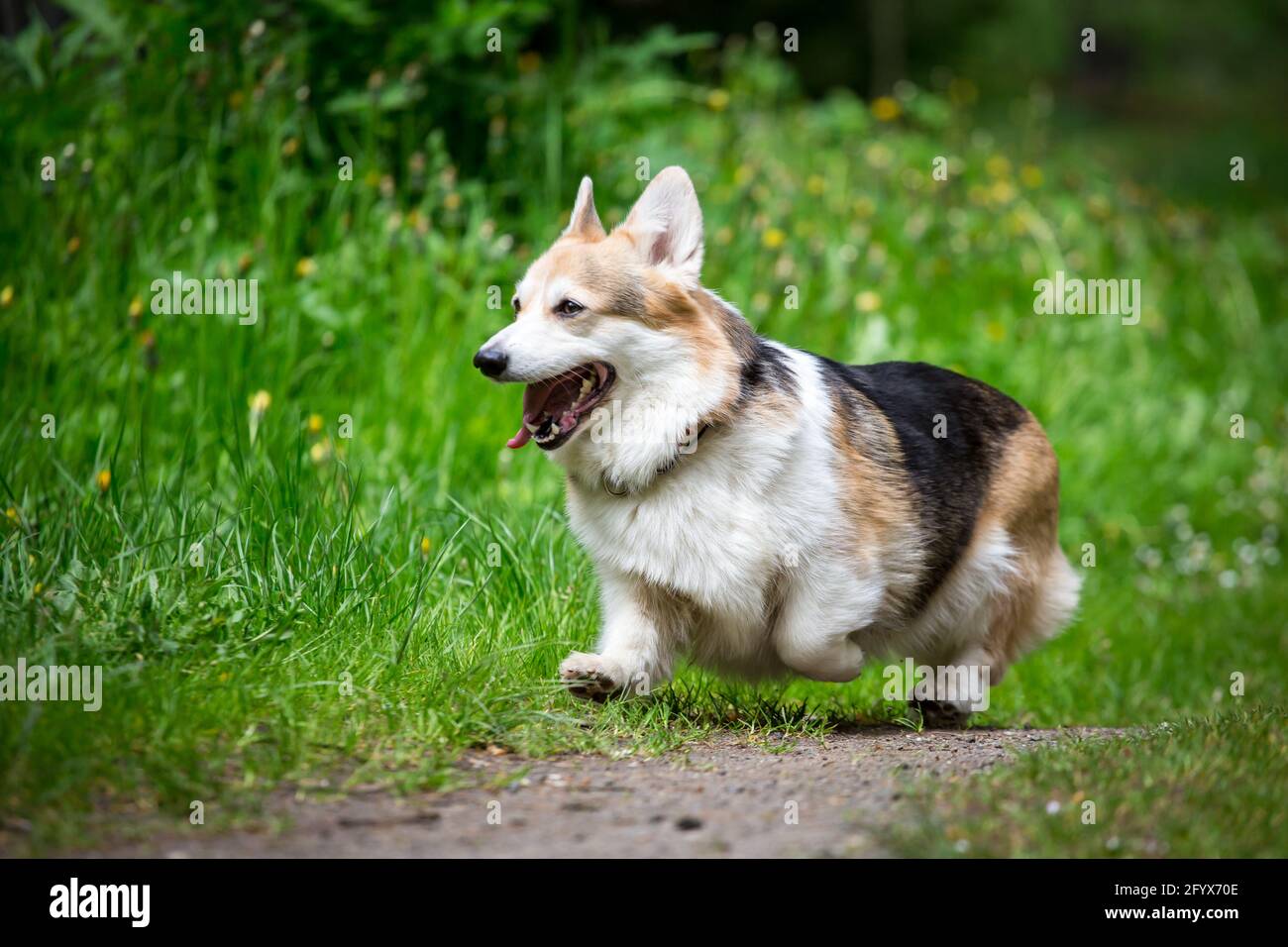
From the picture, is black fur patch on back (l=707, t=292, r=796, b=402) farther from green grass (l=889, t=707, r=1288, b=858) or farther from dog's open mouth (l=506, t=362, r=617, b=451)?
green grass (l=889, t=707, r=1288, b=858)

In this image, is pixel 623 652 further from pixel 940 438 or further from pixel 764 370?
pixel 940 438

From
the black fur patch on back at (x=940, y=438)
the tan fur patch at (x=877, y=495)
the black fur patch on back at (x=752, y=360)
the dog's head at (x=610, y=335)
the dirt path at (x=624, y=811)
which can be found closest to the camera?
the dirt path at (x=624, y=811)

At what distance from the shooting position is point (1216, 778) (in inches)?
136

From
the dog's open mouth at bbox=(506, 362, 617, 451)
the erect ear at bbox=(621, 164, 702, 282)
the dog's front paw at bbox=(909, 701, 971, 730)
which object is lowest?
the dog's front paw at bbox=(909, 701, 971, 730)

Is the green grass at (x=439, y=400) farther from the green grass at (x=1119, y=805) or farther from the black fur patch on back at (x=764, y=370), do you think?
the black fur patch on back at (x=764, y=370)

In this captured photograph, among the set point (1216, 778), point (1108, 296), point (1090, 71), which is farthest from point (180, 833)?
point (1090, 71)

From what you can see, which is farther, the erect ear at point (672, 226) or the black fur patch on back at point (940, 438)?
the black fur patch on back at point (940, 438)

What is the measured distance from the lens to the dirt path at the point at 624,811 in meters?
3.08

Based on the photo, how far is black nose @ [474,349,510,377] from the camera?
12.9 feet

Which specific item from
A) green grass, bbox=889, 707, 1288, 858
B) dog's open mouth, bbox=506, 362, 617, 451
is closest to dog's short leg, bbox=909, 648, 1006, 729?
green grass, bbox=889, 707, 1288, 858

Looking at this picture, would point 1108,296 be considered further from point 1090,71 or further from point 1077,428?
point 1090,71

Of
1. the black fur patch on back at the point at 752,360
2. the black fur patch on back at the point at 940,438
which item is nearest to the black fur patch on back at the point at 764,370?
the black fur patch on back at the point at 752,360

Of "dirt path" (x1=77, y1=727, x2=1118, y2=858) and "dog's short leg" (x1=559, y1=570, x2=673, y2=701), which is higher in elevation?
"dog's short leg" (x1=559, y1=570, x2=673, y2=701)

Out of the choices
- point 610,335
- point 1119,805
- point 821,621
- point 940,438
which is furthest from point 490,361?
point 1119,805
